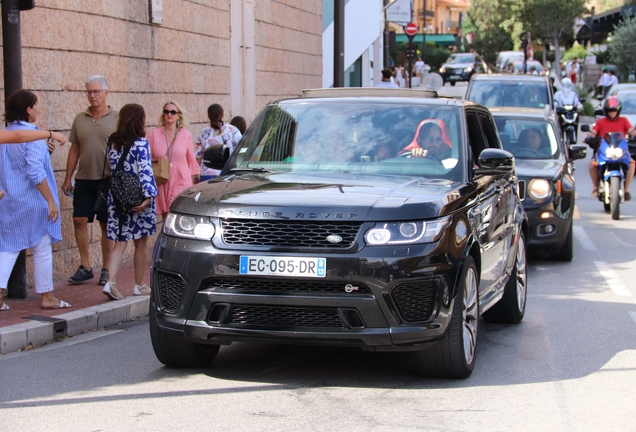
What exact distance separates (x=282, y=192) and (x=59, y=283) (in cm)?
468

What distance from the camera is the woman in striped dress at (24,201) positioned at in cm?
831

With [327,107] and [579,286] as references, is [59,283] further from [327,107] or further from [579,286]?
[579,286]

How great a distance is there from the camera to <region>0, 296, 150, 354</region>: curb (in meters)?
7.51

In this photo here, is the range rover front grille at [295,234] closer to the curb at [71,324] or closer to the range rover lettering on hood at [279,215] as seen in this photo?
the range rover lettering on hood at [279,215]

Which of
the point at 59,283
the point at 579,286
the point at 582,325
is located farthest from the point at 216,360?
the point at 579,286

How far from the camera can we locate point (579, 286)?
10445 millimetres

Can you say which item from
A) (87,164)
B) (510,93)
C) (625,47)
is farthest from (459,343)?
(625,47)

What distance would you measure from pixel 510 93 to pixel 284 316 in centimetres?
1667

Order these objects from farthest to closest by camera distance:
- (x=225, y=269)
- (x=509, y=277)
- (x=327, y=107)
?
(x=509, y=277) → (x=327, y=107) → (x=225, y=269)

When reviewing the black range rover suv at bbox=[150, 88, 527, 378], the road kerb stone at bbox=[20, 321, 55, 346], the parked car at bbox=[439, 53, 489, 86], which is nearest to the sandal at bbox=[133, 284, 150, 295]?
the road kerb stone at bbox=[20, 321, 55, 346]

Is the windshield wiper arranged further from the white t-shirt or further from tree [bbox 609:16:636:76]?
tree [bbox 609:16:636:76]

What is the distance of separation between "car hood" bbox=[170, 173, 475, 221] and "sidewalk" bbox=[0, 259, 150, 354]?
1982 mm

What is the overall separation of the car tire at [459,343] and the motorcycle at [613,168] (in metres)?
9.96

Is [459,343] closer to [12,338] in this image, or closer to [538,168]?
[12,338]
